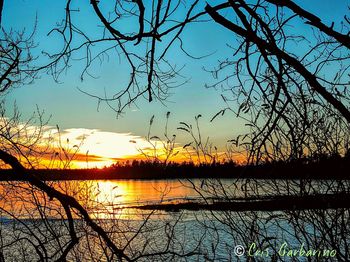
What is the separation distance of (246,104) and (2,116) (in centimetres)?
371

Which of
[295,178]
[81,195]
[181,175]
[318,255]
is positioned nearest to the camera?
[318,255]

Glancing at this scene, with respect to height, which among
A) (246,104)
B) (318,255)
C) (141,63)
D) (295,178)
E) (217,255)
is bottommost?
(217,255)

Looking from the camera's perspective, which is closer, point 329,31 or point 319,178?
point 329,31

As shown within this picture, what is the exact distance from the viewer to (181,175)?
191 inches

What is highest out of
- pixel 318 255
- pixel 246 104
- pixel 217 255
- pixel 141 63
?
pixel 141 63

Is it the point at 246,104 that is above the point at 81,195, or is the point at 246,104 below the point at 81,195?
above

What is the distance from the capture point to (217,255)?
10.9 m

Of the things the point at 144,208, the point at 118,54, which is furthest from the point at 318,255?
the point at 144,208

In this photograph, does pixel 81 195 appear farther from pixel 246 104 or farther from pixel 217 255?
pixel 217 255

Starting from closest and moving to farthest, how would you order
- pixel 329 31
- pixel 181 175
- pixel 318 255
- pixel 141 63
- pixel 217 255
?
1. pixel 329 31
2. pixel 141 63
3. pixel 318 255
4. pixel 181 175
5. pixel 217 255

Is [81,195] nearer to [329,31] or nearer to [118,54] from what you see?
[118,54]

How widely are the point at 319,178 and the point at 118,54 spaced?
2536mm

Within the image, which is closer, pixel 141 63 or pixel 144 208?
pixel 141 63

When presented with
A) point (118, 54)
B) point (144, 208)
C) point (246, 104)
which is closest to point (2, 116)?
point (118, 54)
